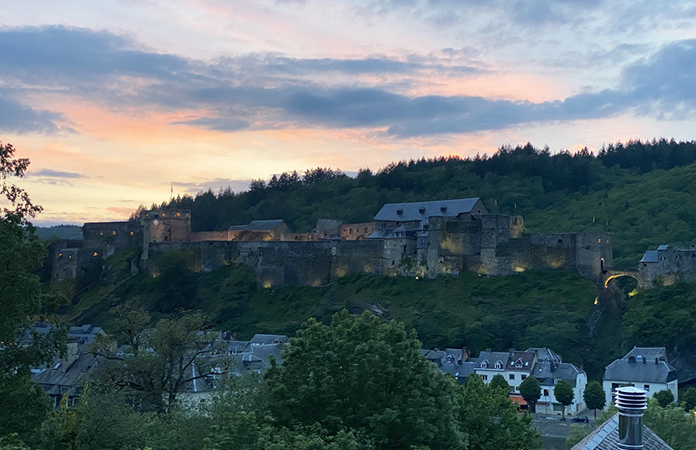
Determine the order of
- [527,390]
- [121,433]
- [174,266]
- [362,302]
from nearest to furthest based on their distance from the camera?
[121,433]
[527,390]
[362,302]
[174,266]

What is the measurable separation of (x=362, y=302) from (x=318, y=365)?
2183 inches

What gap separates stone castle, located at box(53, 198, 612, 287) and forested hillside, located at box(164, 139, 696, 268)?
1169 centimetres

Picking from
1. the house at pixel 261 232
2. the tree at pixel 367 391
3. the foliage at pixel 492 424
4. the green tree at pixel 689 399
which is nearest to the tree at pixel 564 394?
the green tree at pixel 689 399

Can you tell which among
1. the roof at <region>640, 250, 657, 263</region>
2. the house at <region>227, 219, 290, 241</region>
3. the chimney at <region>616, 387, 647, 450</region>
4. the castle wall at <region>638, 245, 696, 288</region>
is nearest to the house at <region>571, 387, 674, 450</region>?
the chimney at <region>616, 387, 647, 450</region>

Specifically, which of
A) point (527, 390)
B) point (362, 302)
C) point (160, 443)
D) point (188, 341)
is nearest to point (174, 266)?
point (362, 302)

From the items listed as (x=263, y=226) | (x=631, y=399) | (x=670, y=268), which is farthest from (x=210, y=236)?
(x=631, y=399)

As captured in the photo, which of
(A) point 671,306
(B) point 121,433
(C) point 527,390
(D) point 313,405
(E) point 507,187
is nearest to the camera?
(D) point 313,405

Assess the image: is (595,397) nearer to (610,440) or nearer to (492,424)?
(492,424)

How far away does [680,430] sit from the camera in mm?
35219

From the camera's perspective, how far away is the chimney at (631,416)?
11.4 meters

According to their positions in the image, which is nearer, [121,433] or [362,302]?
[121,433]

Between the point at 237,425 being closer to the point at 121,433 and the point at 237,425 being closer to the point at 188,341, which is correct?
the point at 121,433

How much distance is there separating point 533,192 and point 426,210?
33.4 meters

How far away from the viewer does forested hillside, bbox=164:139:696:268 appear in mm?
97312
